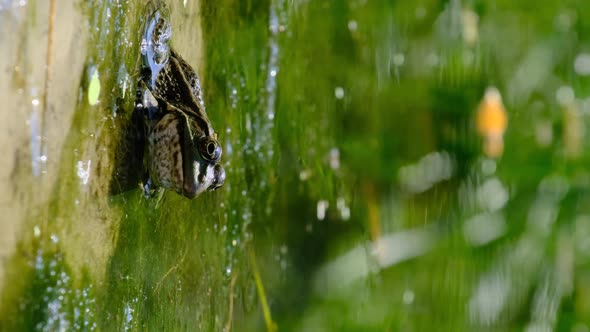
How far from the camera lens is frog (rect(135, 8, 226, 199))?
0.49 metres

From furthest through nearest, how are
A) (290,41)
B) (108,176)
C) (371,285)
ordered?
1. (371,285)
2. (290,41)
3. (108,176)

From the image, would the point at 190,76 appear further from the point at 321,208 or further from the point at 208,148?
the point at 321,208

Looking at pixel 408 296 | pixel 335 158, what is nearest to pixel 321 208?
pixel 335 158

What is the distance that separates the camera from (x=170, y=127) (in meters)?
Result: 0.49

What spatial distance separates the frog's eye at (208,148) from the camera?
0.48m

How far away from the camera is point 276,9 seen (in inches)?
33.1

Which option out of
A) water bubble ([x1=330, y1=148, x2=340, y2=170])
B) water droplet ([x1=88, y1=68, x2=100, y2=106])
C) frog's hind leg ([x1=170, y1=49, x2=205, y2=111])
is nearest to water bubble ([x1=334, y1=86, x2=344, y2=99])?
water bubble ([x1=330, y1=148, x2=340, y2=170])

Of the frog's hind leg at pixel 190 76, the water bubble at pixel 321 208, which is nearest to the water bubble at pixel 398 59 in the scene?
the water bubble at pixel 321 208

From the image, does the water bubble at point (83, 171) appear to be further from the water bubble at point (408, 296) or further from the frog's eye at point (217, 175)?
the water bubble at point (408, 296)

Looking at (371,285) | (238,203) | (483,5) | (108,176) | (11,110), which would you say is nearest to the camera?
(11,110)

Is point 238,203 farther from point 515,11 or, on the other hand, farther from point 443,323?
point 515,11

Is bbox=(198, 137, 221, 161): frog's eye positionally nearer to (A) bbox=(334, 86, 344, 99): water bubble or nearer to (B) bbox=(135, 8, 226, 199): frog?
(B) bbox=(135, 8, 226, 199): frog

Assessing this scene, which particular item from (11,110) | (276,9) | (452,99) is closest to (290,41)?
(276,9)

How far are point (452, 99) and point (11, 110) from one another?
0.84 m
